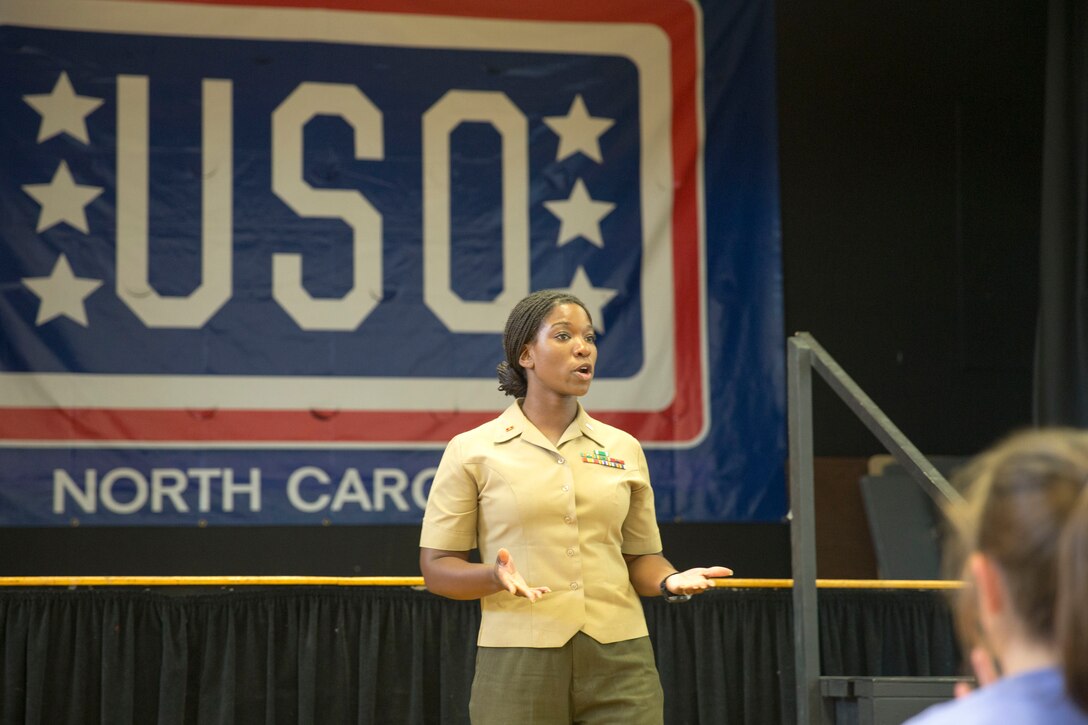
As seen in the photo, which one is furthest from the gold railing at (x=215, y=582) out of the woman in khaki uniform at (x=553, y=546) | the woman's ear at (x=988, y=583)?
the woman's ear at (x=988, y=583)

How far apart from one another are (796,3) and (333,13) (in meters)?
1.81

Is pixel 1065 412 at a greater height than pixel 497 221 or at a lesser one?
lesser

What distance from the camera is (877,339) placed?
4.96 meters

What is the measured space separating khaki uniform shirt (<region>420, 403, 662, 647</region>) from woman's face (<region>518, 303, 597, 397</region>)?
84 mm

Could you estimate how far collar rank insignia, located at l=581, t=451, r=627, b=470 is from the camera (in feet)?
8.32

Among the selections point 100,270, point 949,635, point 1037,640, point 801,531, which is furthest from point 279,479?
point 1037,640

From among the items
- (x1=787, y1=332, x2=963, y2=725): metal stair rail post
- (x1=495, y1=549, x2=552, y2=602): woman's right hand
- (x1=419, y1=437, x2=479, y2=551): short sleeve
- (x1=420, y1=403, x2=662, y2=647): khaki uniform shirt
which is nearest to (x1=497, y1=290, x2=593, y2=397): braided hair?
(x1=420, y1=403, x2=662, y2=647): khaki uniform shirt

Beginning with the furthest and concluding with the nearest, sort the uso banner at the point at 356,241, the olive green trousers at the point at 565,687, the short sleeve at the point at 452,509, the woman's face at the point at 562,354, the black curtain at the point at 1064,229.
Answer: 1. the black curtain at the point at 1064,229
2. the uso banner at the point at 356,241
3. the woman's face at the point at 562,354
4. the short sleeve at the point at 452,509
5. the olive green trousers at the point at 565,687

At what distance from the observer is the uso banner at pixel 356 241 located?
4293 millimetres

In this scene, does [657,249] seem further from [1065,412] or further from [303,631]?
[303,631]

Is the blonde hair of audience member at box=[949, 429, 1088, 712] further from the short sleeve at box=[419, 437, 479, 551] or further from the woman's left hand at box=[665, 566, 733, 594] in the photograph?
the short sleeve at box=[419, 437, 479, 551]

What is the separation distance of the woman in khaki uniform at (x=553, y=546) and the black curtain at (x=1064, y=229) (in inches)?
97.6

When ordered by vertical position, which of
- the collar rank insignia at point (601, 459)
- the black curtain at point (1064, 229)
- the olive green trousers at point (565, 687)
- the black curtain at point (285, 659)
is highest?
the black curtain at point (1064, 229)

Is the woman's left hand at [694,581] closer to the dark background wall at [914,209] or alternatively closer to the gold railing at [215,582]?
the gold railing at [215,582]
